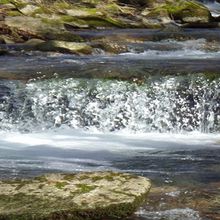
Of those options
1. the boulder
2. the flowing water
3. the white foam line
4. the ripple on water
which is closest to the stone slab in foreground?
the ripple on water

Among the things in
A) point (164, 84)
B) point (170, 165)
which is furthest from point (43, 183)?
point (164, 84)

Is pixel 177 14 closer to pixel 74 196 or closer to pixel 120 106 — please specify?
pixel 120 106

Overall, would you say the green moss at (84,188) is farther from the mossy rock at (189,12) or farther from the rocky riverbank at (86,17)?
the mossy rock at (189,12)

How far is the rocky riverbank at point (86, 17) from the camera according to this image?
28.1 m

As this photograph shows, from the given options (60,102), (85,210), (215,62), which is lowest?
(85,210)

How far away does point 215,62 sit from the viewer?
18516 mm

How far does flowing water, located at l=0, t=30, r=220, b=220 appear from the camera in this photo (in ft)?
35.4

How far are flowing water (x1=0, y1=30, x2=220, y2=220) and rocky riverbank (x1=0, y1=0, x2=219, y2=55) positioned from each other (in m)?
9.82

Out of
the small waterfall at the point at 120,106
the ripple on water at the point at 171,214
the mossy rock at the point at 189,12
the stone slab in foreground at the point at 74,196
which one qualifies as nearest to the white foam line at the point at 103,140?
the small waterfall at the point at 120,106

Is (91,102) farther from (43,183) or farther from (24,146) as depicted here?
(43,183)

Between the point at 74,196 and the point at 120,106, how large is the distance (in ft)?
24.4

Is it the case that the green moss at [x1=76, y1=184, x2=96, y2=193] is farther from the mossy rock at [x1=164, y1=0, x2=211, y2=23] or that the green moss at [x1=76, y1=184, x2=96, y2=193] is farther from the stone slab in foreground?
the mossy rock at [x1=164, y1=0, x2=211, y2=23]

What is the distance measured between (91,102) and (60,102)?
2.53 ft

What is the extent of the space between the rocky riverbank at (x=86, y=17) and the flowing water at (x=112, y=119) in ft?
32.2
